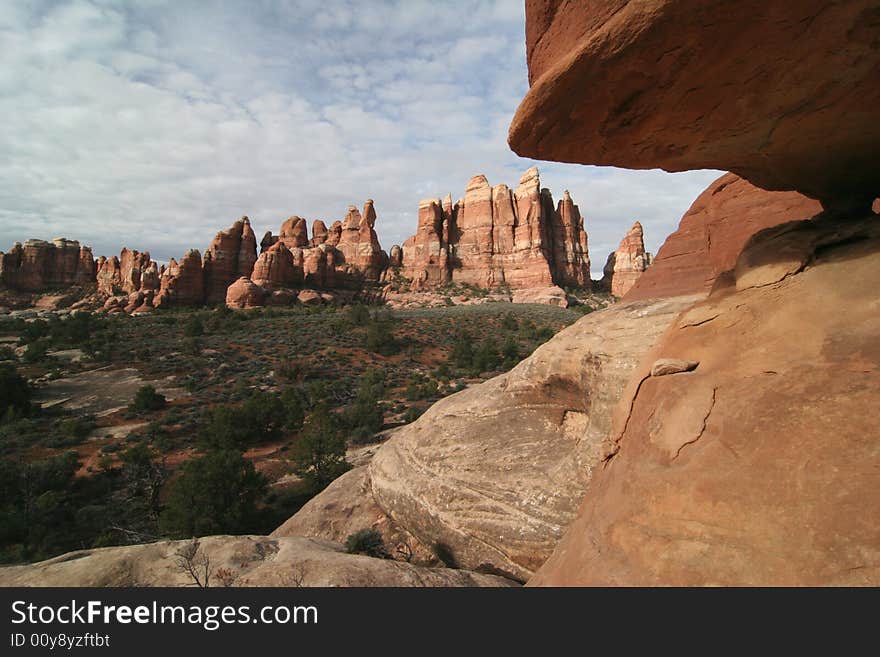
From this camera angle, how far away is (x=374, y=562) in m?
5.19

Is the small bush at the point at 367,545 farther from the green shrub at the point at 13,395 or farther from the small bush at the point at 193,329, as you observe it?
the small bush at the point at 193,329

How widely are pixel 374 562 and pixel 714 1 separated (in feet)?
20.6

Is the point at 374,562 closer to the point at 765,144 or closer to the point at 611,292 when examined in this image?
the point at 765,144

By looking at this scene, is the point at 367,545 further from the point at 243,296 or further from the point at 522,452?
the point at 243,296

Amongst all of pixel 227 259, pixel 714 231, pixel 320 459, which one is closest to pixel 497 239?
pixel 227 259

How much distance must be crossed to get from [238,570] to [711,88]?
694 centimetres

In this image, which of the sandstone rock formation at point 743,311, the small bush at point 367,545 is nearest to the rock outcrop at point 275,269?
the small bush at point 367,545

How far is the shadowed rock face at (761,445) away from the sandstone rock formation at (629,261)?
75.9 meters

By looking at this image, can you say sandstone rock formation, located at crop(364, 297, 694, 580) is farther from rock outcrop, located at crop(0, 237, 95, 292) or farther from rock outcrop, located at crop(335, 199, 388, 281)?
rock outcrop, located at crop(0, 237, 95, 292)

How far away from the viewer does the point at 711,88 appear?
2906 mm

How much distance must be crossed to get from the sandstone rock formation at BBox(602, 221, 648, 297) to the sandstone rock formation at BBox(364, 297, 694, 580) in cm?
7297

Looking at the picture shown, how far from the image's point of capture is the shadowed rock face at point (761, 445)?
2.09 m

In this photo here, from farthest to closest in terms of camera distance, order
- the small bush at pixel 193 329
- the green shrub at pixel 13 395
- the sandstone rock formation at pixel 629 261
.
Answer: the sandstone rock formation at pixel 629 261, the small bush at pixel 193 329, the green shrub at pixel 13 395

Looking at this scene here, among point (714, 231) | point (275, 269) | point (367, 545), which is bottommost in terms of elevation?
point (367, 545)
